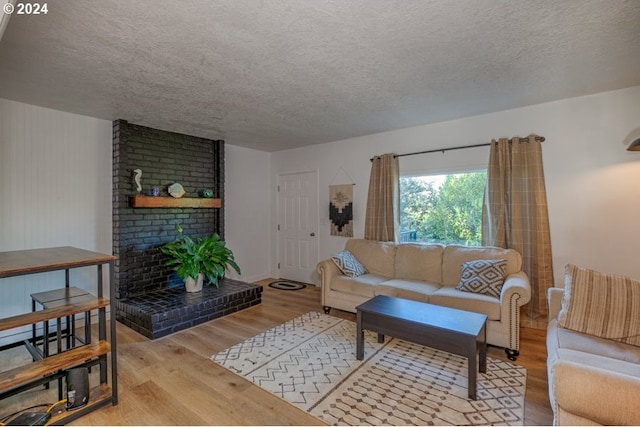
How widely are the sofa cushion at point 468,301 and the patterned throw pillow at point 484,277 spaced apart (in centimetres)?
8

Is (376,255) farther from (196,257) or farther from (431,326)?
(196,257)

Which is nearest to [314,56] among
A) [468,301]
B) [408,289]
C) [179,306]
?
[408,289]

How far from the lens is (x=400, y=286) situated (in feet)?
10.9

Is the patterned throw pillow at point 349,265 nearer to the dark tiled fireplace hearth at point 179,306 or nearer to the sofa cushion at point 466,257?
the sofa cushion at point 466,257

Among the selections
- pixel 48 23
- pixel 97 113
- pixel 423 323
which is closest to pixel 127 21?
pixel 48 23

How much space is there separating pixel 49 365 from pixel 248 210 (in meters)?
3.82

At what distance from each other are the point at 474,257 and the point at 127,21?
3715 mm

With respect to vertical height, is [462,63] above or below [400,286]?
above

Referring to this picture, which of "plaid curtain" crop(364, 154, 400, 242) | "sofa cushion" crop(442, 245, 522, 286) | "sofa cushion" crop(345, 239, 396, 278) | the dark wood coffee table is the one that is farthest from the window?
the dark wood coffee table

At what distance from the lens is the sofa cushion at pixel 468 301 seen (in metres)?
2.73

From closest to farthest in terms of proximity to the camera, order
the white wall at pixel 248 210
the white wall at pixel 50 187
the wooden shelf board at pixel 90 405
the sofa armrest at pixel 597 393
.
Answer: the sofa armrest at pixel 597 393, the wooden shelf board at pixel 90 405, the white wall at pixel 50 187, the white wall at pixel 248 210

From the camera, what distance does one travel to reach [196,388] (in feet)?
7.22

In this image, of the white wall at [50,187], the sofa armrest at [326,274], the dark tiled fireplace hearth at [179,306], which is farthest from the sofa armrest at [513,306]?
the white wall at [50,187]

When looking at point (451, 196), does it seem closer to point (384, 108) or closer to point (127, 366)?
point (384, 108)
